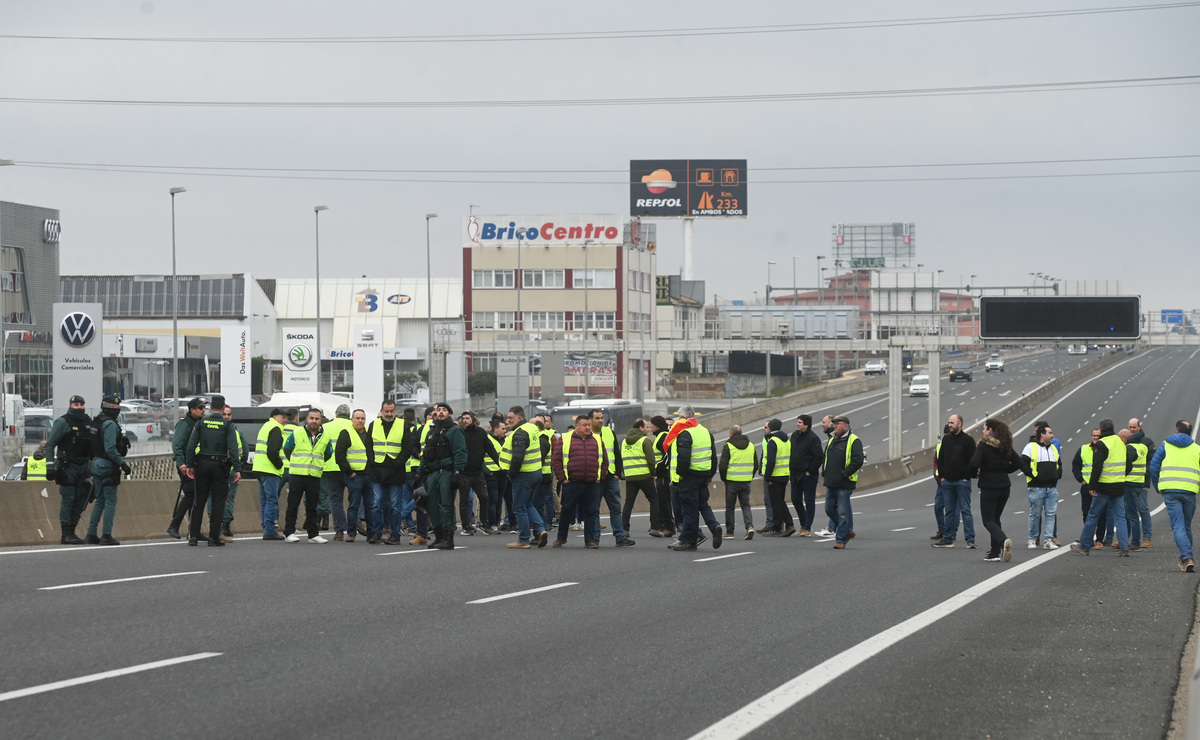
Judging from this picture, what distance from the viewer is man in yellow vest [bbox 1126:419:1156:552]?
18359 mm

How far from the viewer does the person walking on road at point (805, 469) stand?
858 inches

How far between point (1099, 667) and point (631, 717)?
12.2 ft

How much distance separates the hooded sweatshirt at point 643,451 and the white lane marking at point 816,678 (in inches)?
279

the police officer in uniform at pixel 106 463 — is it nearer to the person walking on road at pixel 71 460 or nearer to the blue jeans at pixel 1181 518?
the person walking on road at pixel 71 460

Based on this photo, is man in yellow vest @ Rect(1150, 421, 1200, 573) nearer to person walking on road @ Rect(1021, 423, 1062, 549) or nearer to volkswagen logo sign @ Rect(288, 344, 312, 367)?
person walking on road @ Rect(1021, 423, 1062, 549)

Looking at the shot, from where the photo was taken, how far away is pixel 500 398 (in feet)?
190

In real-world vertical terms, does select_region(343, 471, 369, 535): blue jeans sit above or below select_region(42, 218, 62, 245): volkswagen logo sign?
below

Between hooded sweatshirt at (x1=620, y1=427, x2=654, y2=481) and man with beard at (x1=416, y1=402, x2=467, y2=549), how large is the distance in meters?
2.98

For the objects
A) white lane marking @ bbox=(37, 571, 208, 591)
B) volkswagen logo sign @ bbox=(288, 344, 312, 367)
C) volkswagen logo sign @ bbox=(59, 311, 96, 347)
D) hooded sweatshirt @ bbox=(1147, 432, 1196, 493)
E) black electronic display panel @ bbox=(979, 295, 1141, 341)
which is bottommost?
white lane marking @ bbox=(37, 571, 208, 591)

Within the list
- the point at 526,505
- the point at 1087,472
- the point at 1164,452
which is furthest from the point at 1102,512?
the point at 526,505

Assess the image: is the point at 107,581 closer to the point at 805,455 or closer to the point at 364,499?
the point at 364,499

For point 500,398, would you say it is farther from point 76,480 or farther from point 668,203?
point 668,203

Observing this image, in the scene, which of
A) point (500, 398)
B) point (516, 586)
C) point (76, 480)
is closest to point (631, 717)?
point (516, 586)

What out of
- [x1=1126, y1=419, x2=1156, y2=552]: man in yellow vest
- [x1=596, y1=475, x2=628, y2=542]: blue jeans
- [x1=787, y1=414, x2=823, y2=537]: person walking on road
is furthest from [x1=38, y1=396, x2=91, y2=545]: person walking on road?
[x1=1126, y1=419, x2=1156, y2=552]: man in yellow vest
